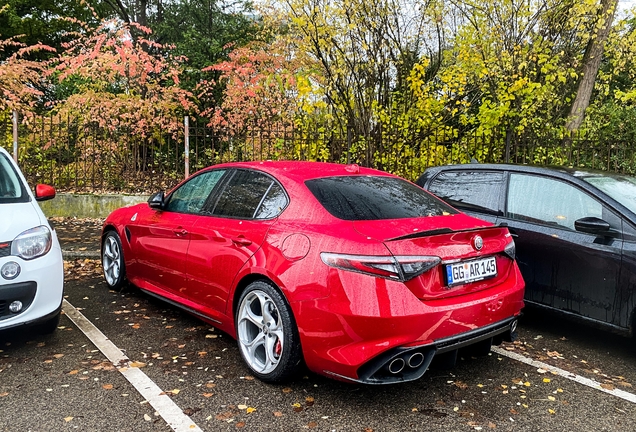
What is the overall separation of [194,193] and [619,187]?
359cm

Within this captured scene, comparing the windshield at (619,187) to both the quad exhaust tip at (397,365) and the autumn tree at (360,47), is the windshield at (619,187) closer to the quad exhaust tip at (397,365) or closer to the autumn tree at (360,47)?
the quad exhaust tip at (397,365)

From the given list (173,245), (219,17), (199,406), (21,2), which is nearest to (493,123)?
(173,245)

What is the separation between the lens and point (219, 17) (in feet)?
53.4

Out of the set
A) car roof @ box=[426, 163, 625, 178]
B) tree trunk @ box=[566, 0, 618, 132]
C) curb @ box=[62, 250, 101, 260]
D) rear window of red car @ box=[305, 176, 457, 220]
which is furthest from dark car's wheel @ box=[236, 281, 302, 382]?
tree trunk @ box=[566, 0, 618, 132]

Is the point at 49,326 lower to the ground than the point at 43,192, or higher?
lower

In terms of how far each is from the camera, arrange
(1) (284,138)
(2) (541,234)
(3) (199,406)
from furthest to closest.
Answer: (1) (284,138) → (2) (541,234) → (3) (199,406)

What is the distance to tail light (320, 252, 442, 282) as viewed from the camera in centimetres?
282

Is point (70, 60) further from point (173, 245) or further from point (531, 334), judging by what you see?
point (531, 334)

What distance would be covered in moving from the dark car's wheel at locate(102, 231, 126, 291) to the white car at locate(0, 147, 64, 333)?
1.32 metres

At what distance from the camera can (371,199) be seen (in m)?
3.49

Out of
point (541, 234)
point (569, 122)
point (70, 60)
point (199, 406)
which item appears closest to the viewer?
point (199, 406)

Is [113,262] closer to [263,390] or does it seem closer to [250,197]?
[250,197]

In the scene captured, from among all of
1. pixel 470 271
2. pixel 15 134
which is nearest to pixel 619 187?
pixel 470 271

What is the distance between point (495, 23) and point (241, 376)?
8461mm
